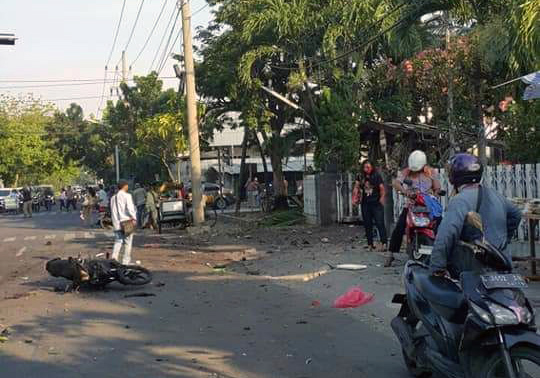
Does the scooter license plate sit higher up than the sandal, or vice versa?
the scooter license plate

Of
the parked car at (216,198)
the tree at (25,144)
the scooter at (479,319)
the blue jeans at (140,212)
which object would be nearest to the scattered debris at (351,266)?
the scooter at (479,319)

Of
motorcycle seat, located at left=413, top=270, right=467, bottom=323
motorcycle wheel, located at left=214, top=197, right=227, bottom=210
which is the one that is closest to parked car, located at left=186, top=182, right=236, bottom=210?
motorcycle wheel, located at left=214, top=197, right=227, bottom=210

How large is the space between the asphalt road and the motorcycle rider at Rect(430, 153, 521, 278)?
5.18ft

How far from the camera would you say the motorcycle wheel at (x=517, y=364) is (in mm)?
4246

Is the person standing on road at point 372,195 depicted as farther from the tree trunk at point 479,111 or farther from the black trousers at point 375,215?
the tree trunk at point 479,111

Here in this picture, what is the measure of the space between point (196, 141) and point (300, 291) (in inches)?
549

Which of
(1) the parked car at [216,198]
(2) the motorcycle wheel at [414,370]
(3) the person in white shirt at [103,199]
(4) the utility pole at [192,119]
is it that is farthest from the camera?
(1) the parked car at [216,198]

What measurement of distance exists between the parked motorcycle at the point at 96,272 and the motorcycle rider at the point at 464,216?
7.27 m

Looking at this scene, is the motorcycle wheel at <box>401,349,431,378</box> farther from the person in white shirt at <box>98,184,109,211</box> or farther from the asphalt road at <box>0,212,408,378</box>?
the person in white shirt at <box>98,184,109,211</box>

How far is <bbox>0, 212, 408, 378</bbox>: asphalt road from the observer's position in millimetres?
6500

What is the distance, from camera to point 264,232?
2041 centimetres

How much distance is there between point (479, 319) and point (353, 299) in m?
4.99

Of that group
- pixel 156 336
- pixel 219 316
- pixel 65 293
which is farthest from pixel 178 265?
pixel 156 336

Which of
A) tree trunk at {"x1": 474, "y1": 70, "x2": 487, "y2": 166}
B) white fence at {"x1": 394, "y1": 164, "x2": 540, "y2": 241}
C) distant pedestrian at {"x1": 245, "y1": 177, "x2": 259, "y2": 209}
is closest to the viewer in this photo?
white fence at {"x1": 394, "y1": 164, "x2": 540, "y2": 241}
